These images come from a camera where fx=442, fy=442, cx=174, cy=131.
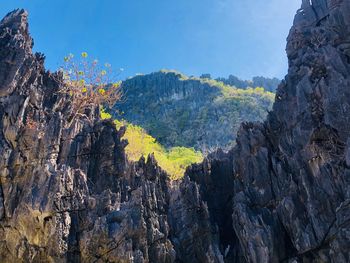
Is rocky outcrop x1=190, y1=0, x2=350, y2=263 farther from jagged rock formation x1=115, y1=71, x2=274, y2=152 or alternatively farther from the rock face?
jagged rock formation x1=115, y1=71, x2=274, y2=152

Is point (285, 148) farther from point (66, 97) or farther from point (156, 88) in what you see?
point (156, 88)

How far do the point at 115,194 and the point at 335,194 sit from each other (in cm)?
1004

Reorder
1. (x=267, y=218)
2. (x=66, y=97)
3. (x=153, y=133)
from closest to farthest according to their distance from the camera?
(x=267, y=218)
(x=66, y=97)
(x=153, y=133)

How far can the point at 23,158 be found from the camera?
20359mm

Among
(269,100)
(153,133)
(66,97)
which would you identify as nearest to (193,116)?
(153,133)

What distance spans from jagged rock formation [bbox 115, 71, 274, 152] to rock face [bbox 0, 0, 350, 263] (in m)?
55.2

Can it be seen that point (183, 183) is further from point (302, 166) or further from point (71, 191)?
point (302, 166)

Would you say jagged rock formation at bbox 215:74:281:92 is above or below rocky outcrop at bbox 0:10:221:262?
above

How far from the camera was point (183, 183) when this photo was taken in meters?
23.4

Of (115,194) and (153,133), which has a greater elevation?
(153,133)

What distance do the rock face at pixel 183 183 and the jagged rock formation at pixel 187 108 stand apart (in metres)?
55.2

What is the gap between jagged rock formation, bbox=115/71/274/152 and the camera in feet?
282

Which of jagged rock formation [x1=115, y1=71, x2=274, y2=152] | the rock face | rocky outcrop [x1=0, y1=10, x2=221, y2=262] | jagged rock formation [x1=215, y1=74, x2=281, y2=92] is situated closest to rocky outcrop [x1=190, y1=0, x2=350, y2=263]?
the rock face

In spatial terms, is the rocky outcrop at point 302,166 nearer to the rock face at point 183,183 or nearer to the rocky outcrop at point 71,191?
the rock face at point 183,183
